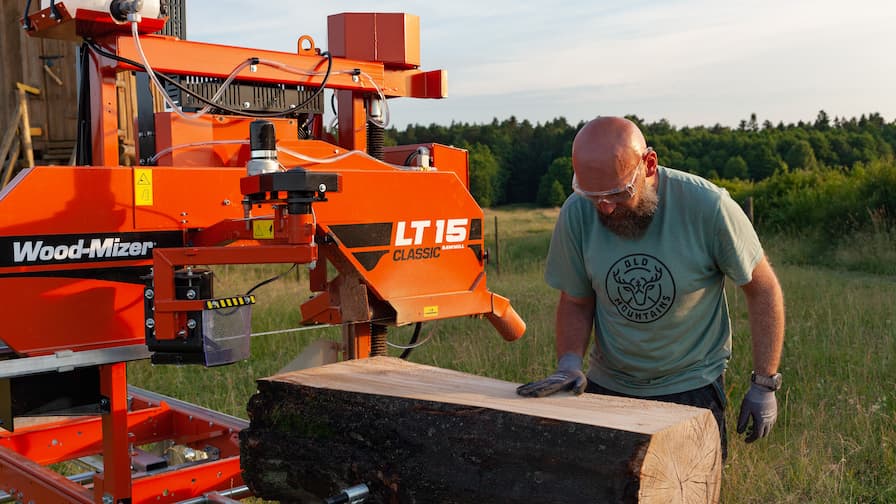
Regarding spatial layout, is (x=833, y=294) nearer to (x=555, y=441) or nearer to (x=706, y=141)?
(x=555, y=441)

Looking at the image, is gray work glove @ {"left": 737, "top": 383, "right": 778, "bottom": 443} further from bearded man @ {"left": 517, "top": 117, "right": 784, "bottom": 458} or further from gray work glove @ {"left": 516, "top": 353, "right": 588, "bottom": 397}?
gray work glove @ {"left": 516, "top": 353, "right": 588, "bottom": 397}

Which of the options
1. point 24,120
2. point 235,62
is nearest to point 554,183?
point 24,120

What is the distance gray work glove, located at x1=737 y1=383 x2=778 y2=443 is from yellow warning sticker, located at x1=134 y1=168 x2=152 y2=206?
245cm

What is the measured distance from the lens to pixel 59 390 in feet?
11.6

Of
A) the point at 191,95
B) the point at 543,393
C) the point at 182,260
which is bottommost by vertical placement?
the point at 543,393

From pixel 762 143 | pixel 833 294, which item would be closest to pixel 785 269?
pixel 833 294

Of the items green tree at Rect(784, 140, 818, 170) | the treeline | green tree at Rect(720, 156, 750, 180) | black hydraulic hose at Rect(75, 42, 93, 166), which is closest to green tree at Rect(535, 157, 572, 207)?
the treeline

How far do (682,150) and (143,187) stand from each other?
31.1m

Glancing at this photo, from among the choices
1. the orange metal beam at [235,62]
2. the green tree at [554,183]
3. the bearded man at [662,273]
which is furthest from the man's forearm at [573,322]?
the green tree at [554,183]

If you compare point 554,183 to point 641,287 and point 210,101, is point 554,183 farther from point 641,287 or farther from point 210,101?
point 641,287

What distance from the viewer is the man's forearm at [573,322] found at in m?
3.33

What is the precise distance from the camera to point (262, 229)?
11.2 feet

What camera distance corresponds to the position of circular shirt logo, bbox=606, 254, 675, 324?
3.08m

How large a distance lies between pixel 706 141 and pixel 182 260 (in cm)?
3253
